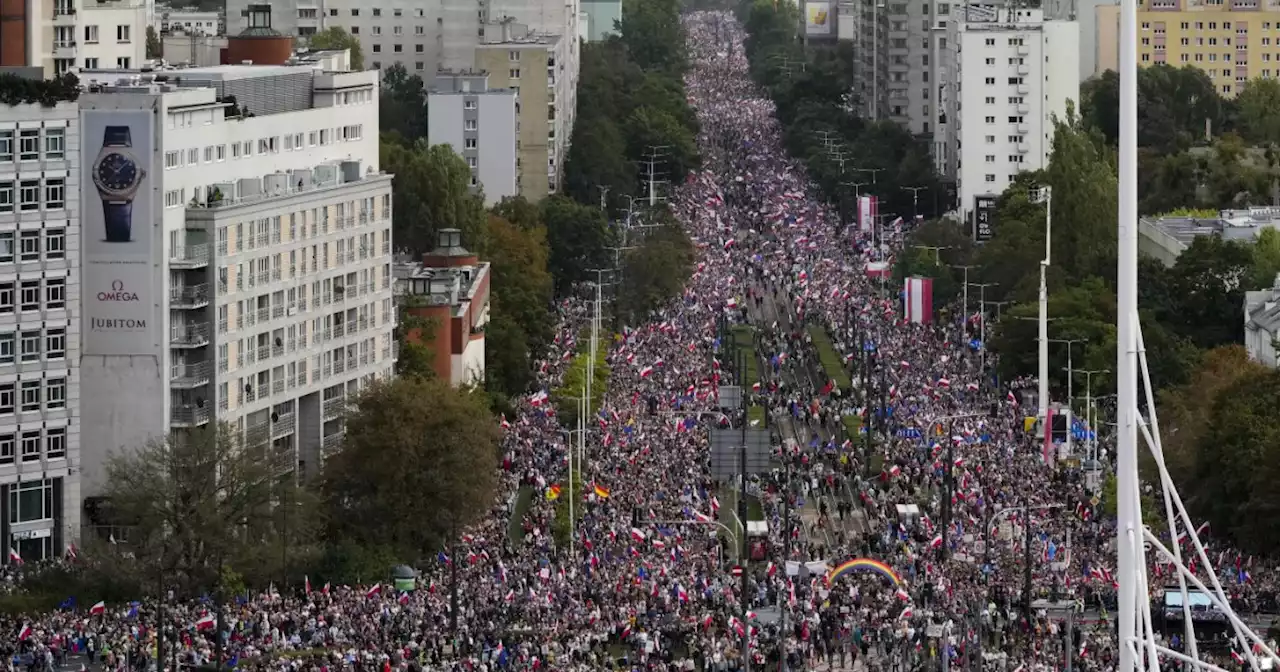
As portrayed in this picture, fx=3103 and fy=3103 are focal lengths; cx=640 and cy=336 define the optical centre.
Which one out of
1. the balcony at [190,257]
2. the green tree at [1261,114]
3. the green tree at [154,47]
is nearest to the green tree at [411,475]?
the balcony at [190,257]

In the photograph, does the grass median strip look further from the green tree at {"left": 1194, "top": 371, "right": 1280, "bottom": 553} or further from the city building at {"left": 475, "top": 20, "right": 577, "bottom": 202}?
the city building at {"left": 475, "top": 20, "right": 577, "bottom": 202}

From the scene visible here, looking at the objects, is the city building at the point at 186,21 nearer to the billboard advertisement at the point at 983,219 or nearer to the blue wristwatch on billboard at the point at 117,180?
the billboard advertisement at the point at 983,219

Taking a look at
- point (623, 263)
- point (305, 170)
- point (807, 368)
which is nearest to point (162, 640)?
point (305, 170)

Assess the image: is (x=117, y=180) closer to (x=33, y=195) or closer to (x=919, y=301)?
(x=33, y=195)

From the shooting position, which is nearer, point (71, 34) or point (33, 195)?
point (33, 195)

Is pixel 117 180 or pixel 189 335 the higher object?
pixel 117 180

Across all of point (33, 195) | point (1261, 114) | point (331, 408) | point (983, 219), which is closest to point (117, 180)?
point (33, 195)

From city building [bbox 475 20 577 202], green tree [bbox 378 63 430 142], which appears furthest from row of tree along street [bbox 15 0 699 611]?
green tree [bbox 378 63 430 142]
